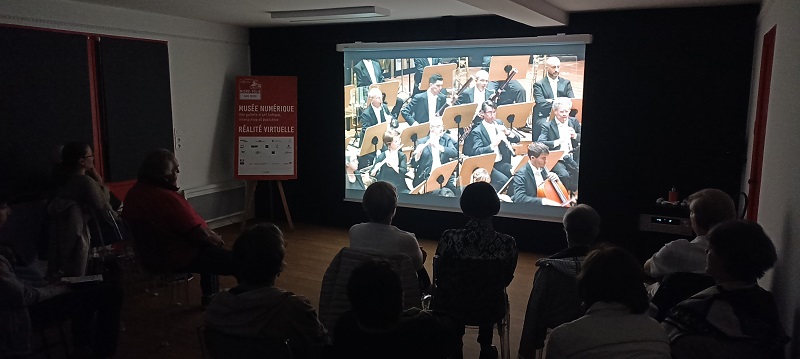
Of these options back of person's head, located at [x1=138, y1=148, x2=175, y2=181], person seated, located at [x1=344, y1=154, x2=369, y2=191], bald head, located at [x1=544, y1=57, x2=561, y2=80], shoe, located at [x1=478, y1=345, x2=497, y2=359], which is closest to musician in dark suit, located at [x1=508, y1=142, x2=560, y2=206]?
bald head, located at [x1=544, y1=57, x2=561, y2=80]

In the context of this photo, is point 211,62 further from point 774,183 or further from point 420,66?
point 774,183

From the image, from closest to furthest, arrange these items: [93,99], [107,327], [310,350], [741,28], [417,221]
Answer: [310,350] < [107,327] < [741,28] < [93,99] < [417,221]

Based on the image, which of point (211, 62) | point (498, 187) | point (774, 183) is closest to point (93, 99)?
point (211, 62)

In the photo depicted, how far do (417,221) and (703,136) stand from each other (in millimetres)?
2986

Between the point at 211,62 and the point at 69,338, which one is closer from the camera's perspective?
the point at 69,338

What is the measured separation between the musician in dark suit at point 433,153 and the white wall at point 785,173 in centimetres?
319

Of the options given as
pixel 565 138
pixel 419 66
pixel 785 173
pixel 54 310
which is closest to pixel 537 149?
pixel 565 138

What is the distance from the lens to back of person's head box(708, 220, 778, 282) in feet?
5.87

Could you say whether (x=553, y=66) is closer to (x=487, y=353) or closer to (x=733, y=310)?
(x=487, y=353)

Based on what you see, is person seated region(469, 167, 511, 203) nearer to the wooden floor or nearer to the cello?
the cello

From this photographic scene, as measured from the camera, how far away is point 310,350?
2.02 meters

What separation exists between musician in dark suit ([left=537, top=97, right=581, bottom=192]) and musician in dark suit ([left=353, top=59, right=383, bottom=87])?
76.1 inches

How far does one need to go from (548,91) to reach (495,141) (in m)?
0.71

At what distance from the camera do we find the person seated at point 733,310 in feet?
5.67
